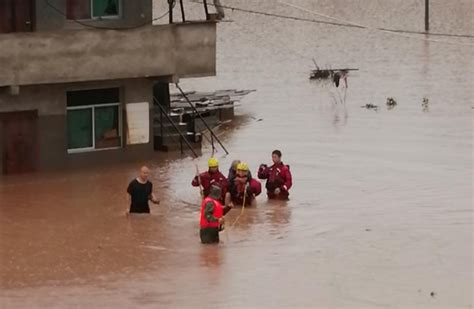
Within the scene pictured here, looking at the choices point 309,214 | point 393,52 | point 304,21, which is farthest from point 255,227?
point 304,21

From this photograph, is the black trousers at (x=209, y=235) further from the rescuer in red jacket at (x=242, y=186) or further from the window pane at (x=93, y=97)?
the window pane at (x=93, y=97)

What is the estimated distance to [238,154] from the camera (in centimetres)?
4066

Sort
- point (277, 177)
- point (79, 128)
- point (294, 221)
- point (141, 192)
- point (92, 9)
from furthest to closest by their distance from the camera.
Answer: point (79, 128)
point (92, 9)
point (277, 177)
point (294, 221)
point (141, 192)

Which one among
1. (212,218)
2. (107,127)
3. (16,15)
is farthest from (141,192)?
(107,127)

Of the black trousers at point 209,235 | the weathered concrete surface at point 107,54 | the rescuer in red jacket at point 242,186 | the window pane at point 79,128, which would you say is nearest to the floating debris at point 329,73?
the weathered concrete surface at point 107,54

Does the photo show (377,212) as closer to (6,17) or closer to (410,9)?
(6,17)

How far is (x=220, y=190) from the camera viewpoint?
29.3m

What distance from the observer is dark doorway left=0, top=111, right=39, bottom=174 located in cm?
3675

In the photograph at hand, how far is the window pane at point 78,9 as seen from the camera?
124 ft

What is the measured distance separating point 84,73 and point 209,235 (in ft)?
30.0

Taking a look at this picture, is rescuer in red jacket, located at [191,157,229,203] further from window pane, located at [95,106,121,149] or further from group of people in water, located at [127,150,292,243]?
window pane, located at [95,106,121,149]

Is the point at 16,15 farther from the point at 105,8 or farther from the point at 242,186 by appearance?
the point at 242,186

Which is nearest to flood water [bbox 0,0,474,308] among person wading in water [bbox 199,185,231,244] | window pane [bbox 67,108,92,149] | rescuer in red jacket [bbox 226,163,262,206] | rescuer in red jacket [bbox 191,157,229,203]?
person wading in water [bbox 199,185,231,244]

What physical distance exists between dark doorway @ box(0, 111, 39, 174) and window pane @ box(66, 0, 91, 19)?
2.38 metres
